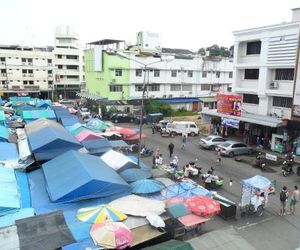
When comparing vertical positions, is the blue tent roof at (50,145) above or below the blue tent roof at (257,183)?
above

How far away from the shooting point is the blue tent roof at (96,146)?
21.4 m

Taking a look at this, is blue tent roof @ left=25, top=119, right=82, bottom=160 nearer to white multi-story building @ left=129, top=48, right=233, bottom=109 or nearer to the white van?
the white van

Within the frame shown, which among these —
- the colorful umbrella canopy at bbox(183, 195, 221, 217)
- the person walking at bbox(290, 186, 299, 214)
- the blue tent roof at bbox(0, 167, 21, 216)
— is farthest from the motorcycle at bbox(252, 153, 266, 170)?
the blue tent roof at bbox(0, 167, 21, 216)

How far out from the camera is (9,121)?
103 ft

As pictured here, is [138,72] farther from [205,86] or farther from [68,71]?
[68,71]

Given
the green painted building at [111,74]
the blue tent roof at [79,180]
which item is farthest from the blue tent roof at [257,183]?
the green painted building at [111,74]

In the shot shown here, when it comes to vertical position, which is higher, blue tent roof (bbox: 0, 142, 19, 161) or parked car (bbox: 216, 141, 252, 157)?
blue tent roof (bbox: 0, 142, 19, 161)

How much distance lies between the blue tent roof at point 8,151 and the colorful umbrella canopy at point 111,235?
9.76m

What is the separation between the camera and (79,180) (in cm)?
1334

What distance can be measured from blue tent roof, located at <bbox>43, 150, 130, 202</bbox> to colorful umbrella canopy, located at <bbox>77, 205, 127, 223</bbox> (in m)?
1.07

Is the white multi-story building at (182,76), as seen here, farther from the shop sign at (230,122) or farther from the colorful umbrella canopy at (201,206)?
the colorful umbrella canopy at (201,206)

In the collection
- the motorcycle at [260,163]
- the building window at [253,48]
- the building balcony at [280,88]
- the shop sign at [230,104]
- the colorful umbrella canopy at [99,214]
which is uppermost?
A: the building window at [253,48]

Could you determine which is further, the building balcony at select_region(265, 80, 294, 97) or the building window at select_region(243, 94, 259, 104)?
the building window at select_region(243, 94, 259, 104)

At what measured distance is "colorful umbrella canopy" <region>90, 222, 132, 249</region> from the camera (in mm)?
10258
